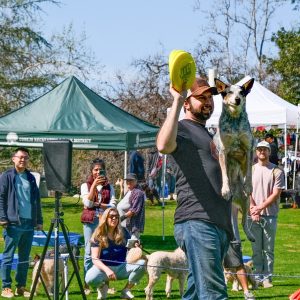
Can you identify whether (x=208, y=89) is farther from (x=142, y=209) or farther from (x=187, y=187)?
(x=142, y=209)

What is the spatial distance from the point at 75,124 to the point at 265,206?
148 inches

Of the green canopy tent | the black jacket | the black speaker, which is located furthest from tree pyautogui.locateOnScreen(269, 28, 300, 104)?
the black speaker

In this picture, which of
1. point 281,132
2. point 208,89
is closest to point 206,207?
point 208,89

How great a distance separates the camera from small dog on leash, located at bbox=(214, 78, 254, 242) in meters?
4.30

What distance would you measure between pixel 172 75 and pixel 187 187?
65cm

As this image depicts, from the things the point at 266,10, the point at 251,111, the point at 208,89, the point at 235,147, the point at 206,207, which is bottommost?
the point at 206,207

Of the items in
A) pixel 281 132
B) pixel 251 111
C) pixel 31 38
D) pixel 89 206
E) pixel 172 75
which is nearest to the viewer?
pixel 172 75

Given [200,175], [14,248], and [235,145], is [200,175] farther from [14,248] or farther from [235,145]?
[14,248]

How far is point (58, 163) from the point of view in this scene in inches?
288

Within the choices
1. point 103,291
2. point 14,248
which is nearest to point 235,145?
point 103,291

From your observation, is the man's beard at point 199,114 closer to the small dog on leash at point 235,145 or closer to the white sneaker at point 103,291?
the small dog on leash at point 235,145

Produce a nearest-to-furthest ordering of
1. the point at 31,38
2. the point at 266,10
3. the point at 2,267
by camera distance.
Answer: the point at 2,267 → the point at 31,38 → the point at 266,10

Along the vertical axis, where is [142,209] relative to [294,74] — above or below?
below

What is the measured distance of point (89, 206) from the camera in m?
10.4
